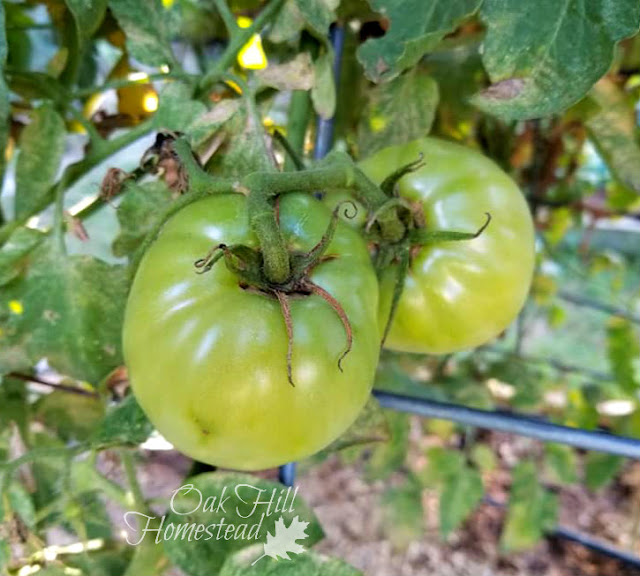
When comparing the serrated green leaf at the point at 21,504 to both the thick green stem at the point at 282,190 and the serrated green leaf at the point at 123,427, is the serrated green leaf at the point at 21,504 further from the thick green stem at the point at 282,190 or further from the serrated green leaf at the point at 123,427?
the thick green stem at the point at 282,190

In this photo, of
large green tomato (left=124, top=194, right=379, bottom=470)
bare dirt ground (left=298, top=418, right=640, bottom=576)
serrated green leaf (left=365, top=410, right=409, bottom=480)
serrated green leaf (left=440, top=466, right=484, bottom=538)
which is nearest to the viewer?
large green tomato (left=124, top=194, right=379, bottom=470)

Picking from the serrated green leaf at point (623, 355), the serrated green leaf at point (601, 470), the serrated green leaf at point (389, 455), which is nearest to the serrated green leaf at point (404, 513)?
the serrated green leaf at point (389, 455)

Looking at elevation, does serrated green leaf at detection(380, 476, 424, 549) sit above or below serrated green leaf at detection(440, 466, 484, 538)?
below

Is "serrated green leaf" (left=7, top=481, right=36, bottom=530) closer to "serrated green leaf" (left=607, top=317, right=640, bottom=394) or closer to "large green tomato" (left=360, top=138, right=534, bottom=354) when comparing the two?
"large green tomato" (left=360, top=138, right=534, bottom=354)

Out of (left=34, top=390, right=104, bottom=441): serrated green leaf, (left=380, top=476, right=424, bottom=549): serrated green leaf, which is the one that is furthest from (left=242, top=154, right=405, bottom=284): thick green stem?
(left=380, top=476, right=424, bottom=549): serrated green leaf

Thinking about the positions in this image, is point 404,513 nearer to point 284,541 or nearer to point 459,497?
point 459,497

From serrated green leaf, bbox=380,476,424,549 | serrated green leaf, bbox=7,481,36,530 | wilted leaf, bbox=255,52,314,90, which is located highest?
Result: wilted leaf, bbox=255,52,314,90

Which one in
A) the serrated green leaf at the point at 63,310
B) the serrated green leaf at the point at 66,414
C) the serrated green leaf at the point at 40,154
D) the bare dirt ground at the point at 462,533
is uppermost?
the serrated green leaf at the point at 40,154
